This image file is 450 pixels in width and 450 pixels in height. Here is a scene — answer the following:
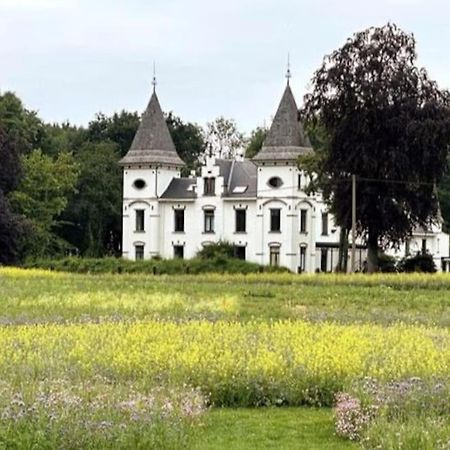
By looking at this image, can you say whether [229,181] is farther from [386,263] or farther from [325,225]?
[386,263]

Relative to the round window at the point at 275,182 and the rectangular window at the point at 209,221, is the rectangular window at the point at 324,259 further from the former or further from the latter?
Answer: the rectangular window at the point at 209,221

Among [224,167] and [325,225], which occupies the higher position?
[224,167]

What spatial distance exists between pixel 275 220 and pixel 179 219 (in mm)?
8756

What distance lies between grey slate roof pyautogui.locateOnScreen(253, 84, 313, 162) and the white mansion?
74 mm

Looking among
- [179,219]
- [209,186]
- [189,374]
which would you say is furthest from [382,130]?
[189,374]

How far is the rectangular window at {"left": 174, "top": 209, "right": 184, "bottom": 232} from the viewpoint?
81.3 meters

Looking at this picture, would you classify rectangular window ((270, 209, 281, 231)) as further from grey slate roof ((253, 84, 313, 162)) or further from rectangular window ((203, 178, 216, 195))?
rectangular window ((203, 178, 216, 195))

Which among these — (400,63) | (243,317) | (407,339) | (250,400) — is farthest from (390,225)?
(250,400)

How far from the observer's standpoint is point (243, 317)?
25.3 metres

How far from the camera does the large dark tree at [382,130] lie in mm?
56531

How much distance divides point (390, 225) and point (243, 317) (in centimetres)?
3318

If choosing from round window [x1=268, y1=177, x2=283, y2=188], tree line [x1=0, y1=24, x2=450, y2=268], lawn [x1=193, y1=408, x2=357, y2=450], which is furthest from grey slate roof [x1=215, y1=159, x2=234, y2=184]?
lawn [x1=193, y1=408, x2=357, y2=450]

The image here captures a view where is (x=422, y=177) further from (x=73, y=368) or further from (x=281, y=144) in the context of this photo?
(x=73, y=368)

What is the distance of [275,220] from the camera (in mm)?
76625
